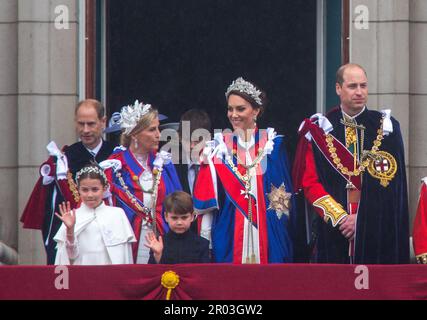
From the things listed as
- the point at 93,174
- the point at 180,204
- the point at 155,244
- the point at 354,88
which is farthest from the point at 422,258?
the point at 93,174

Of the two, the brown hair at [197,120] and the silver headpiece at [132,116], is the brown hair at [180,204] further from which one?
the brown hair at [197,120]

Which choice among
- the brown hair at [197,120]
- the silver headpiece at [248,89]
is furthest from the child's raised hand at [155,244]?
the brown hair at [197,120]

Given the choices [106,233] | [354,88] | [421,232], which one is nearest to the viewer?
[106,233]

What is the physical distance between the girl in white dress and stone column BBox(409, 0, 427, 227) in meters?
3.17

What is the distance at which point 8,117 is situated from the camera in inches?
522

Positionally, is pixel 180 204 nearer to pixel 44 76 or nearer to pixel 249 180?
pixel 249 180

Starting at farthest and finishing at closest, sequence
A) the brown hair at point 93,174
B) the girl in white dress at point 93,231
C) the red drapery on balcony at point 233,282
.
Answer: the brown hair at point 93,174, the girl in white dress at point 93,231, the red drapery on balcony at point 233,282

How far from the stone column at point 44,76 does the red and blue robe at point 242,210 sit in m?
2.07

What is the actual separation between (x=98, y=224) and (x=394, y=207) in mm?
2220

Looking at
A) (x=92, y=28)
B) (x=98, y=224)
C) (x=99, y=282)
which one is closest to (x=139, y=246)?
(x=98, y=224)

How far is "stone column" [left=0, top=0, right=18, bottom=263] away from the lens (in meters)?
13.2

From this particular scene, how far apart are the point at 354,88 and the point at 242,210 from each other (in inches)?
49.0

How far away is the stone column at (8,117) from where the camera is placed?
519 inches
